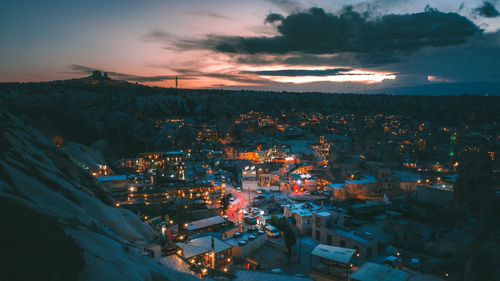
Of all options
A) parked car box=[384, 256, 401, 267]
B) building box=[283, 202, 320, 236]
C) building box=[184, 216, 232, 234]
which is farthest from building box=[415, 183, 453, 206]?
building box=[184, 216, 232, 234]

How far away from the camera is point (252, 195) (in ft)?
131

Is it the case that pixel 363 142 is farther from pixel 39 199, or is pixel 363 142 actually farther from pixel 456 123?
pixel 39 199

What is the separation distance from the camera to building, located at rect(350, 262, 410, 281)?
14.3 m

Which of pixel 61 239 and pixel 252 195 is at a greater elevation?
pixel 61 239

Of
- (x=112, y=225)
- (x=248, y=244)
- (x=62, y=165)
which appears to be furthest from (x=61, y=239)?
(x=62, y=165)

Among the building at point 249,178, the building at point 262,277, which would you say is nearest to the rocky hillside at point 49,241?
the building at point 262,277

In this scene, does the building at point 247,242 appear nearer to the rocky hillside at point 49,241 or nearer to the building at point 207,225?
the building at point 207,225

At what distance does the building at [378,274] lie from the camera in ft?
47.0

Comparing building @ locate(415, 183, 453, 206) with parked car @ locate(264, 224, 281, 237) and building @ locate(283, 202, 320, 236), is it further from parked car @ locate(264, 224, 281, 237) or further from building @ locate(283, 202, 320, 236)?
parked car @ locate(264, 224, 281, 237)

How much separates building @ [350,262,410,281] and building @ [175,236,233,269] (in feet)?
27.3

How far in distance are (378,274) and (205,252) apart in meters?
9.70

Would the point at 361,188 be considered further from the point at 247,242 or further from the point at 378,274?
the point at 378,274

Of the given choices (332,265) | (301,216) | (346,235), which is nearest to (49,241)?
(332,265)

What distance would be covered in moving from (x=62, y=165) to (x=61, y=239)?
17.9 metres
